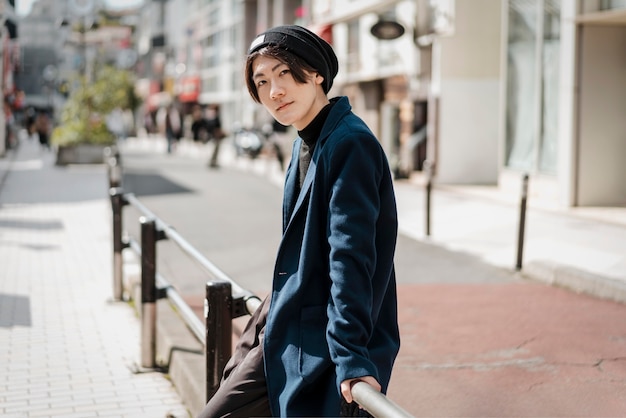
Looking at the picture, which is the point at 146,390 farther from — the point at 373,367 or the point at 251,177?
the point at 251,177

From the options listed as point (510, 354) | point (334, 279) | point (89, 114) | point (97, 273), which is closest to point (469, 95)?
point (89, 114)

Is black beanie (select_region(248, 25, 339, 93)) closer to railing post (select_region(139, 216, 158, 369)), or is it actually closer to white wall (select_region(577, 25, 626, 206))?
railing post (select_region(139, 216, 158, 369))

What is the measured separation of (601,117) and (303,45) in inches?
575

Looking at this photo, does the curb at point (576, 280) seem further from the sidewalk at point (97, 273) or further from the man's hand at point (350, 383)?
the man's hand at point (350, 383)

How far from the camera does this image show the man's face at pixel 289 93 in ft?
8.07

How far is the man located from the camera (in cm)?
226

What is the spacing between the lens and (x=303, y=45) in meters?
2.42

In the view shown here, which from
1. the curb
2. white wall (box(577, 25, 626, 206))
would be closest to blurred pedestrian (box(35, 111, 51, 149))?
white wall (box(577, 25, 626, 206))

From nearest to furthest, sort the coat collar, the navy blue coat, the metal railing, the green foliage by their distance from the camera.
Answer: the metal railing
the navy blue coat
the coat collar
the green foliage

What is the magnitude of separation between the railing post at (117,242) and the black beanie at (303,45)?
5.55m

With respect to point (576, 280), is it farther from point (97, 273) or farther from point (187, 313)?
point (97, 273)

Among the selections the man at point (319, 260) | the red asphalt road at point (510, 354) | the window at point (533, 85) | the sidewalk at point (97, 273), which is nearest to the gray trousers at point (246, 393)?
the man at point (319, 260)

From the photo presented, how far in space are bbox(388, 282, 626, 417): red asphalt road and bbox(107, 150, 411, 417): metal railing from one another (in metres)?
1.23

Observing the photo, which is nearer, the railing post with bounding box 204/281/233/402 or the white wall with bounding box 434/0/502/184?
the railing post with bounding box 204/281/233/402
